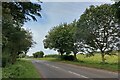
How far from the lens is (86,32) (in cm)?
6000

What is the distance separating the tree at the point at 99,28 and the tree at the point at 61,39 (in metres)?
17.7

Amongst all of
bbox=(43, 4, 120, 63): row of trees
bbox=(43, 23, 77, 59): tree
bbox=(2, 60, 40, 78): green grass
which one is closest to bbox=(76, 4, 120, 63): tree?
bbox=(43, 4, 120, 63): row of trees

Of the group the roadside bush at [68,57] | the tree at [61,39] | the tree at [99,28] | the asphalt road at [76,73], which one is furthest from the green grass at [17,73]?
the roadside bush at [68,57]

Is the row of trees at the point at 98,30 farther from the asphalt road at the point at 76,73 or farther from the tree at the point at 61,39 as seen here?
the asphalt road at the point at 76,73

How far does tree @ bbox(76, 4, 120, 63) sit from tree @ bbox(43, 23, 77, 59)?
58.0ft

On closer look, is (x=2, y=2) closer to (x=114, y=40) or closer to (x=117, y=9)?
(x=117, y=9)

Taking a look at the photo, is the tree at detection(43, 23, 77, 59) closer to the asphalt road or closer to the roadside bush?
the roadside bush

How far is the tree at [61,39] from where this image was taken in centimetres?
8256

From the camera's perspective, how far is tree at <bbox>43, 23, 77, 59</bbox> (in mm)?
82562

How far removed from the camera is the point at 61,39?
87375 mm

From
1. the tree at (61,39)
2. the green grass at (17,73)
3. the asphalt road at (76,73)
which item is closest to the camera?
the green grass at (17,73)

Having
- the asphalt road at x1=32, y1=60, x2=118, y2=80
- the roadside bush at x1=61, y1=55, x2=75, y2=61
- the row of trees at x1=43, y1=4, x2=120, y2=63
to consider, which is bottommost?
the asphalt road at x1=32, y1=60, x2=118, y2=80

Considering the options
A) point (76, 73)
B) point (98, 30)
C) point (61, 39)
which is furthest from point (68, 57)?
point (76, 73)

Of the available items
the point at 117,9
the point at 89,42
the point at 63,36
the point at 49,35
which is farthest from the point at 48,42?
the point at 117,9
